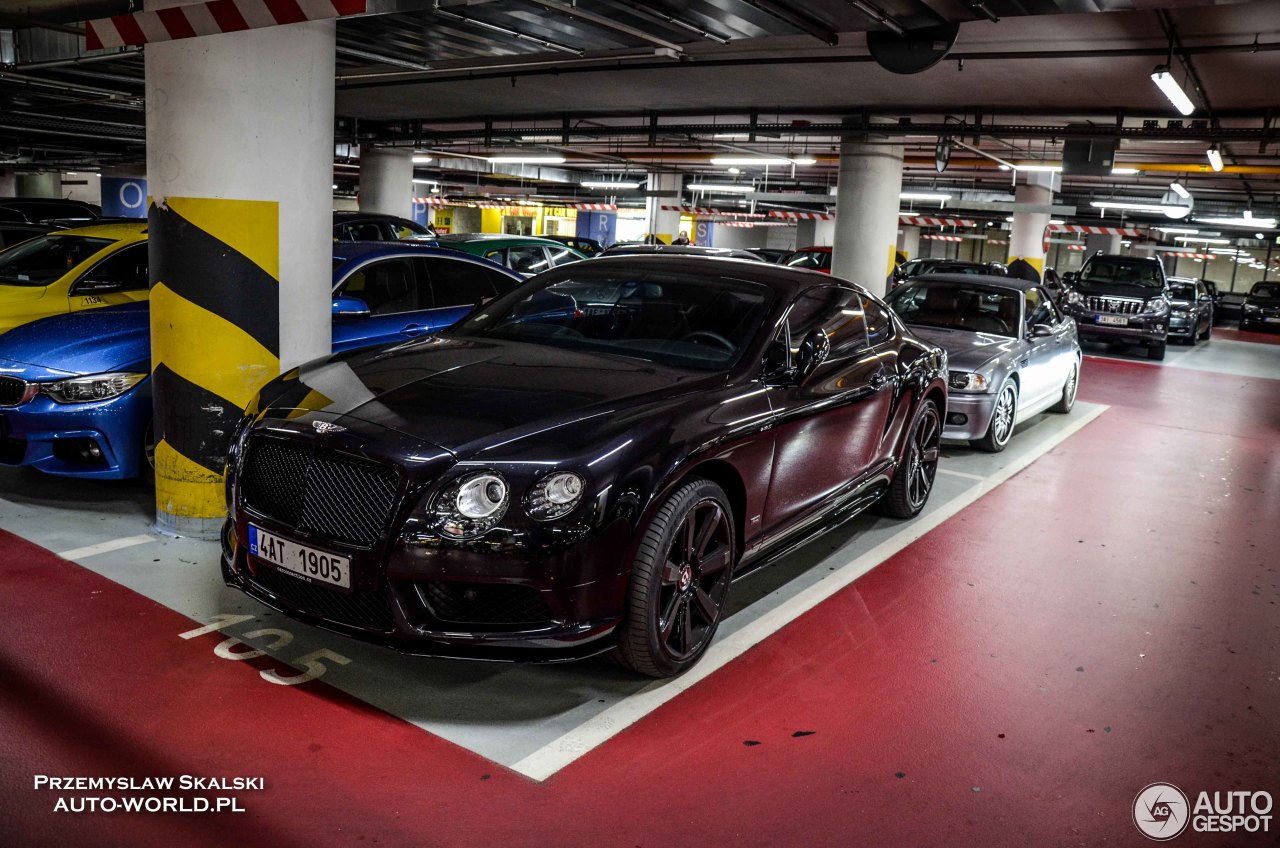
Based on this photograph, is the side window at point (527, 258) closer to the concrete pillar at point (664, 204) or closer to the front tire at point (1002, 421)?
the front tire at point (1002, 421)

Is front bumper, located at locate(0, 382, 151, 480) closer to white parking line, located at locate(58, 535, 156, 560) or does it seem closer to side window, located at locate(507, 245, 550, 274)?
white parking line, located at locate(58, 535, 156, 560)

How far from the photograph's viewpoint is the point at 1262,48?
930 cm

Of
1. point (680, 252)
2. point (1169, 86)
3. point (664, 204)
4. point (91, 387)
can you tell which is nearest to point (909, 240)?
point (664, 204)

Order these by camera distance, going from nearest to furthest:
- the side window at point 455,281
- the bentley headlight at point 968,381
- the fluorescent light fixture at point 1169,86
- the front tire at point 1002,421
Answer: the side window at point 455,281 < the bentley headlight at point 968,381 < the front tire at point 1002,421 < the fluorescent light fixture at point 1169,86

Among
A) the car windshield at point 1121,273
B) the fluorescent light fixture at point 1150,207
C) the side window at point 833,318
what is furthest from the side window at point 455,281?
the fluorescent light fixture at point 1150,207

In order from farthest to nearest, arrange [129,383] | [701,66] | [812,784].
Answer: [701,66] < [129,383] < [812,784]

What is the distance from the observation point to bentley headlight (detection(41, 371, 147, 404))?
502cm

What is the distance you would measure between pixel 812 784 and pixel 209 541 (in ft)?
10.8

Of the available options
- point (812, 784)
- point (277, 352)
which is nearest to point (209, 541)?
point (277, 352)

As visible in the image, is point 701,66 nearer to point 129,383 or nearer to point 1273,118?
point 1273,118

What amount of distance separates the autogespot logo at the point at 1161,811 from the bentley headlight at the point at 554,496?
1933mm

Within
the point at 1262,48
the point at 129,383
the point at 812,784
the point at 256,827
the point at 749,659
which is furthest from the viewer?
the point at 1262,48

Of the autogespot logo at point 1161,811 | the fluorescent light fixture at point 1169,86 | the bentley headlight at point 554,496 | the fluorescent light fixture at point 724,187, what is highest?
the fluorescent light fixture at point 724,187

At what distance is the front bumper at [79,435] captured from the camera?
501cm
